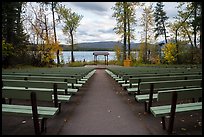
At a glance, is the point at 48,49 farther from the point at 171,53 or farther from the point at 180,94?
the point at 180,94

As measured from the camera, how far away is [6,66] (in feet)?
81.1

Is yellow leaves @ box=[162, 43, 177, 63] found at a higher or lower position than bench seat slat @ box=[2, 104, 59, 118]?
higher

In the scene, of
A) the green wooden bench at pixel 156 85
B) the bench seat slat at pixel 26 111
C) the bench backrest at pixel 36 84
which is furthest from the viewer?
the bench backrest at pixel 36 84

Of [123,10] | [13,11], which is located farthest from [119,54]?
[13,11]

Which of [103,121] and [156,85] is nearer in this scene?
[103,121]

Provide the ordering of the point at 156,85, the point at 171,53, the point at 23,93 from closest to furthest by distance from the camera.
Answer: the point at 23,93
the point at 156,85
the point at 171,53

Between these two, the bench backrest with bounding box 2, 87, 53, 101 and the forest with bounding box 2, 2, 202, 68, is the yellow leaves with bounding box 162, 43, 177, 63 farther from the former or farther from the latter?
the bench backrest with bounding box 2, 87, 53, 101

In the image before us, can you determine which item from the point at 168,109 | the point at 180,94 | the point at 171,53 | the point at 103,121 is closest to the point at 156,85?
the point at 180,94

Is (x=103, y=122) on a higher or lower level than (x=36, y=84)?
lower

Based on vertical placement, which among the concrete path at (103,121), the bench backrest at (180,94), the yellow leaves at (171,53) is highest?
the yellow leaves at (171,53)

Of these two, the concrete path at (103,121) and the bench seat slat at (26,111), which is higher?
the bench seat slat at (26,111)

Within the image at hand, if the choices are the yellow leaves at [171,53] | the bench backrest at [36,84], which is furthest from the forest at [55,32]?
the bench backrest at [36,84]

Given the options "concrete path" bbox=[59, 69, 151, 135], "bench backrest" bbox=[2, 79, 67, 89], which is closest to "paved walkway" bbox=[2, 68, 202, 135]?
"concrete path" bbox=[59, 69, 151, 135]

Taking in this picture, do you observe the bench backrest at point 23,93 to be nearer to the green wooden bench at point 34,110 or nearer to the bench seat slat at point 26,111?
the green wooden bench at point 34,110
